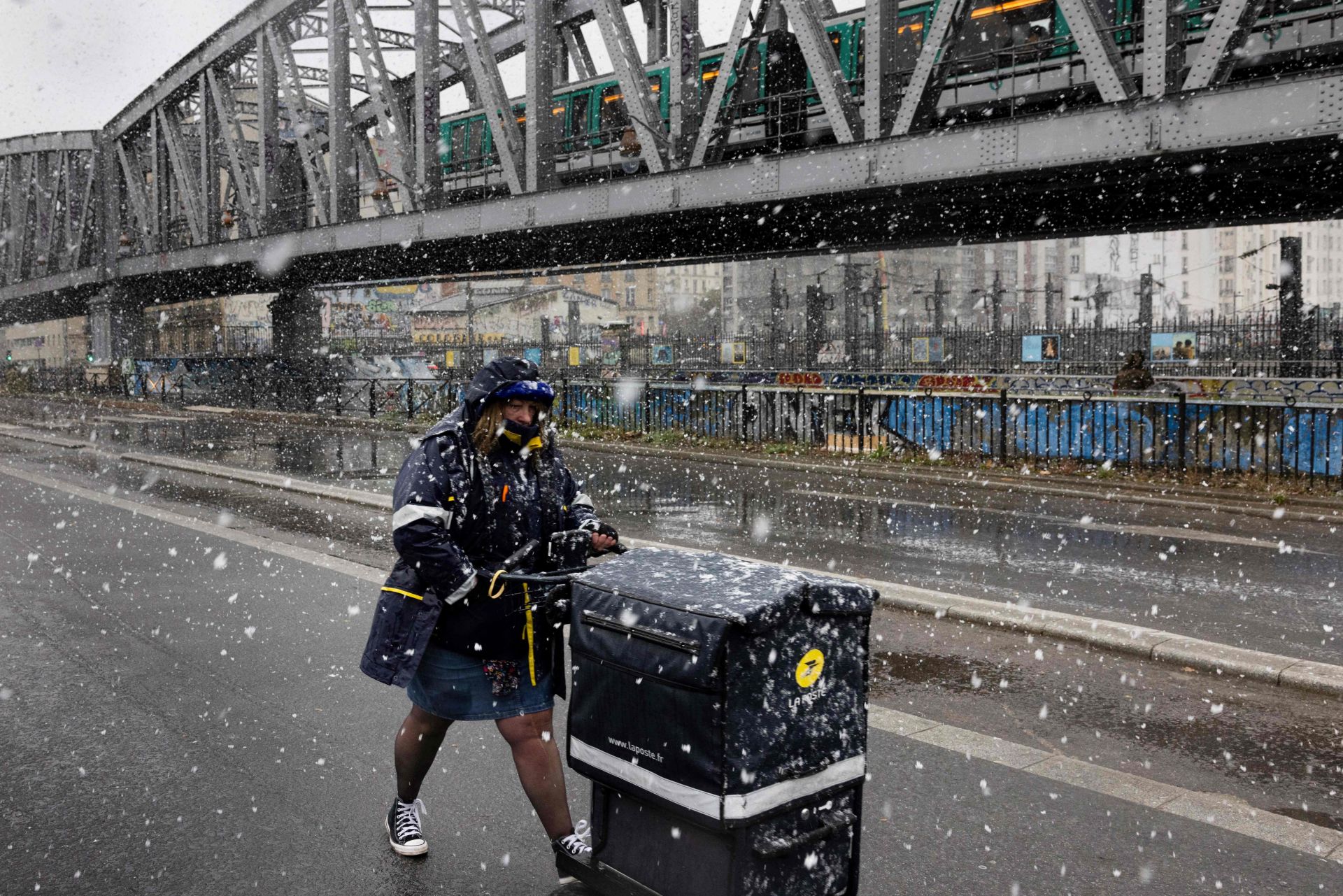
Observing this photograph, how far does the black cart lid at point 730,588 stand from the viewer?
2848mm

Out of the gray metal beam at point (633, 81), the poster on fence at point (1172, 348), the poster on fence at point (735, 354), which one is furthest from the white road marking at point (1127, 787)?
the poster on fence at point (735, 354)

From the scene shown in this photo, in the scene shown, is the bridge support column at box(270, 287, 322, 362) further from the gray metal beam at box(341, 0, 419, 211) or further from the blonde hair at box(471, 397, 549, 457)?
the blonde hair at box(471, 397, 549, 457)

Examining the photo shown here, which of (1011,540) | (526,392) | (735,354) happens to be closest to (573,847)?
(526,392)

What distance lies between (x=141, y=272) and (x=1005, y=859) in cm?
4118

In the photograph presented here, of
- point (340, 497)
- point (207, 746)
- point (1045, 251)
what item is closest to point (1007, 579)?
point (207, 746)

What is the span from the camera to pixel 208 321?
272ft

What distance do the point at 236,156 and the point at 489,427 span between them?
1284 inches

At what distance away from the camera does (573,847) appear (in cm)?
361

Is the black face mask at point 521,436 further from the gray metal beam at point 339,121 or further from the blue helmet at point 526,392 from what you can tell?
the gray metal beam at point 339,121

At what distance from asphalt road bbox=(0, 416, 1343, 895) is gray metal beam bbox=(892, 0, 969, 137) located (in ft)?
34.4

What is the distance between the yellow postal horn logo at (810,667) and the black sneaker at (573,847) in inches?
39.0

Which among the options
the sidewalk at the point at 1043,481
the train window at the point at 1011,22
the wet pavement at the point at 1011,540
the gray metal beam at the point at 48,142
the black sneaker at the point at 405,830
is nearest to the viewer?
the black sneaker at the point at 405,830

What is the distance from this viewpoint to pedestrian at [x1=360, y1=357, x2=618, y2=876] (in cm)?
363

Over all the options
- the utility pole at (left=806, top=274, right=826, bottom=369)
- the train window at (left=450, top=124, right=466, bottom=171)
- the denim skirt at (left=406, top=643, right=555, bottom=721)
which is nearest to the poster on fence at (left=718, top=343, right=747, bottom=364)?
the utility pole at (left=806, top=274, right=826, bottom=369)
